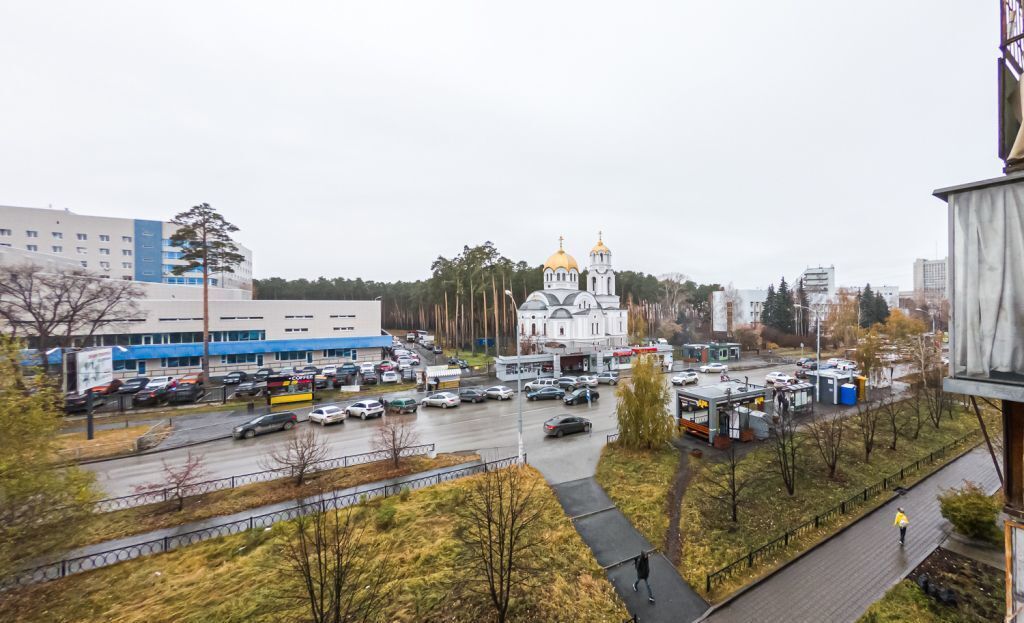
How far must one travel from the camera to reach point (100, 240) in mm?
53719

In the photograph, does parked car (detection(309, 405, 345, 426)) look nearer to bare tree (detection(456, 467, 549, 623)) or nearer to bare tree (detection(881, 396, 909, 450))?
bare tree (detection(456, 467, 549, 623))

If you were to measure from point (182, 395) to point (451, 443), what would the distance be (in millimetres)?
21487

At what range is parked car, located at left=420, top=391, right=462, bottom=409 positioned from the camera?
2514 centimetres

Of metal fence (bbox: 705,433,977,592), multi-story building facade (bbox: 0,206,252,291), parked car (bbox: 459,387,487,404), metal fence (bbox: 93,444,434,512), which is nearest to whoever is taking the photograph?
metal fence (bbox: 705,433,977,592)

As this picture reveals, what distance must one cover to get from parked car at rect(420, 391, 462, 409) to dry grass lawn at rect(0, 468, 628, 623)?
14.4m

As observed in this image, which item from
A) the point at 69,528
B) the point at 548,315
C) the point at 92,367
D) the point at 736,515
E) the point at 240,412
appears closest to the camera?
the point at 69,528

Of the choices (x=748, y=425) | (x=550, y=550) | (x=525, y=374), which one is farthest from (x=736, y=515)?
(x=525, y=374)

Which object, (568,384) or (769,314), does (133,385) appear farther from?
(769,314)

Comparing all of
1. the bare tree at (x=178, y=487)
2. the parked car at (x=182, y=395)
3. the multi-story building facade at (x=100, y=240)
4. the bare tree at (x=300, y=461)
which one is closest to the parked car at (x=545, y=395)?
the bare tree at (x=300, y=461)

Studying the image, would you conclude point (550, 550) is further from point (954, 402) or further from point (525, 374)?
point (954, 402)

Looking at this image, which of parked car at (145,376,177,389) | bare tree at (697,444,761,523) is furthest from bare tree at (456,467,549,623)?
parked car at (145,376,177,389)

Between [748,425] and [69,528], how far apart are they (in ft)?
75.8

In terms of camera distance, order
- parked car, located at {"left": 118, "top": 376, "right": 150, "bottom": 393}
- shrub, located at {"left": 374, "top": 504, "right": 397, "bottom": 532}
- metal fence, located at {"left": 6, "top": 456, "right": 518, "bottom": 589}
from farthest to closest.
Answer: parked car, located at {"left": 118, "top": 376, "right": 150, "bottom": 393}
shrub, located at {"left": 374, "top": 504, "right": 397, "bottom": 532}
metal fence, located at {"left": 6, "top": 456, "right": 518, "bottom": 589}

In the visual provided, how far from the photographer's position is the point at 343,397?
27922 mm
